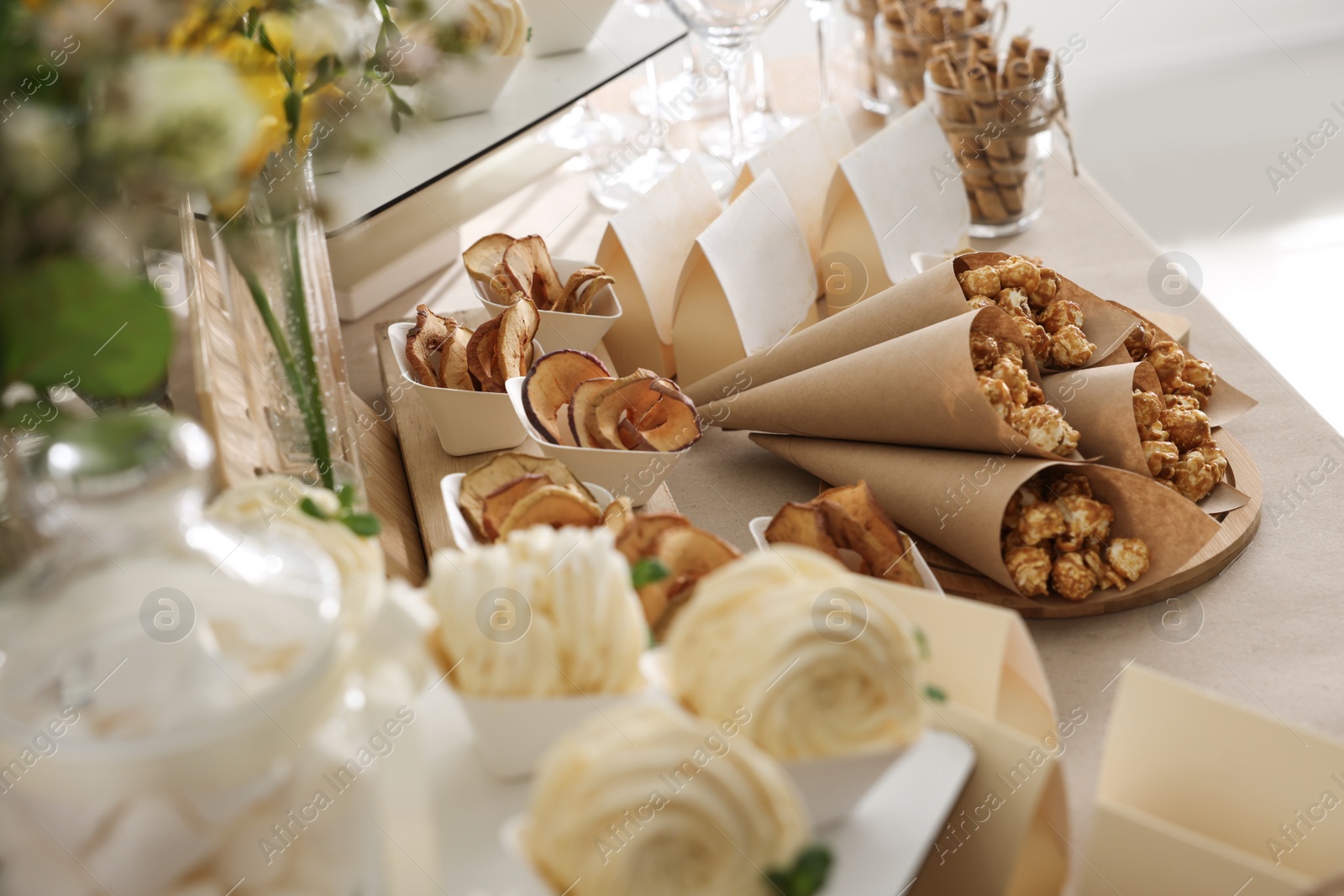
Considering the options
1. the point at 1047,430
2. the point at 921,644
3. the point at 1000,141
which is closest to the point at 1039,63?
the point at 1000,141

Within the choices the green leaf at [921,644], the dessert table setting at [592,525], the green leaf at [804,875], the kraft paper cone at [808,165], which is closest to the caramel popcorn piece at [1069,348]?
the dessert table setting at [592,525]

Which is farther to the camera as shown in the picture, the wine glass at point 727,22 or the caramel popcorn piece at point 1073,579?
the wine glass at point 727,22

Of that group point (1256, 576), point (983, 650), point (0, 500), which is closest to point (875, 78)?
point (1256, 576)

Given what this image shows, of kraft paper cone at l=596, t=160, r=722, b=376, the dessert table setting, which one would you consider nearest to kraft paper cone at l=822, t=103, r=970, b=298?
the dessert table setting

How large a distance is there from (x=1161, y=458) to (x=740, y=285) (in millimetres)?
380

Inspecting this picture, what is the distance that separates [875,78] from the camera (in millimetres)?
1669

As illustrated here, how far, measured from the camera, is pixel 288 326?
652 millimetres

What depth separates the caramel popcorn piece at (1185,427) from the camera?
831 mm

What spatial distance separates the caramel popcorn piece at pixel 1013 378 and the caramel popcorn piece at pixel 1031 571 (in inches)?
4.3

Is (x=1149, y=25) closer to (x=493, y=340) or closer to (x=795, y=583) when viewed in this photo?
(x=493, y=340)

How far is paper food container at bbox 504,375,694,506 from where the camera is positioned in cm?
75

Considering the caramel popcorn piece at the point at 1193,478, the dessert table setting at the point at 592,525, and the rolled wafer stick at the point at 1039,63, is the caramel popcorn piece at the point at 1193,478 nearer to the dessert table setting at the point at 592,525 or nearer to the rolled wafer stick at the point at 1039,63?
the dessert table setting at the point at 592,525
